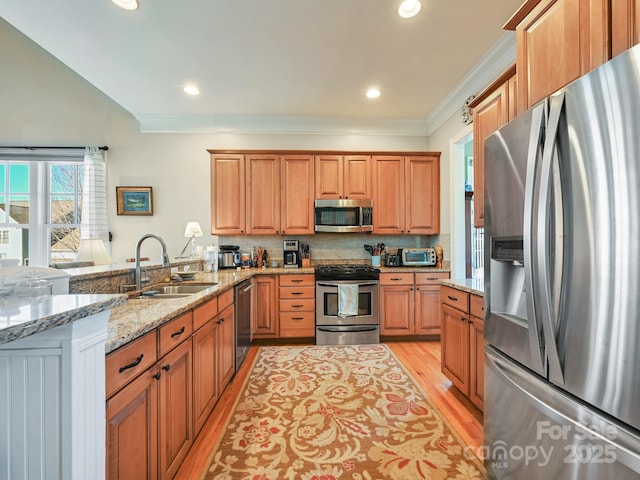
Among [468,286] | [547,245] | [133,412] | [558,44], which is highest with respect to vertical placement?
[558,44]

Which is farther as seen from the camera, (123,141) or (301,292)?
(123,141)

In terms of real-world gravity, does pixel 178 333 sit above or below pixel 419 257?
below

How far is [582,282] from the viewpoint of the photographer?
89 cm

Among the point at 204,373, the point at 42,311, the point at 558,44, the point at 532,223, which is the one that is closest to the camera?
the point at 42,311

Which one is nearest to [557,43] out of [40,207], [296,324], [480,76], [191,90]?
[480,76]

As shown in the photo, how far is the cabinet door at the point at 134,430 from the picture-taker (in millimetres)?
935

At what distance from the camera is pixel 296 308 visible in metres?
3.43

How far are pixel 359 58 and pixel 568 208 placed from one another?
2379mm

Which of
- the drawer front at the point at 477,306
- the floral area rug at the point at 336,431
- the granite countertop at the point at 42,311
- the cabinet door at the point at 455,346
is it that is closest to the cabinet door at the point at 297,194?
the floral area rug at the point at 336,431

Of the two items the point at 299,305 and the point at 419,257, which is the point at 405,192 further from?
the point at 299,305

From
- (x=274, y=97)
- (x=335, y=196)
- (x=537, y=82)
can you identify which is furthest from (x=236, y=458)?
(x=274, y=97)

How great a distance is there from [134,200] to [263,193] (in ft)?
6.28

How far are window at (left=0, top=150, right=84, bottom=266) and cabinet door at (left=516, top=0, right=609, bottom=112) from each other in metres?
5.09

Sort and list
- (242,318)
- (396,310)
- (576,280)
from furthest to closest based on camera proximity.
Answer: (396,310), (242,318), (576,280)
